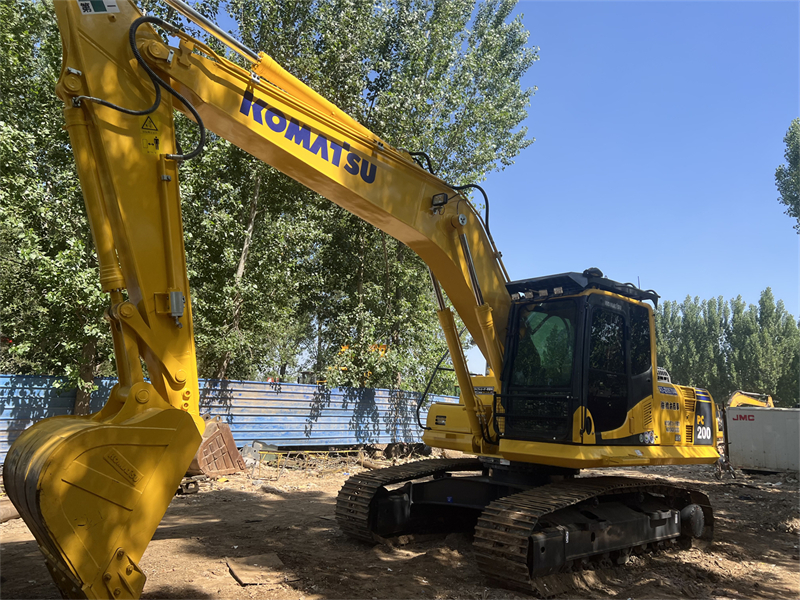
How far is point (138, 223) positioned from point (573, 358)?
13.9 feet

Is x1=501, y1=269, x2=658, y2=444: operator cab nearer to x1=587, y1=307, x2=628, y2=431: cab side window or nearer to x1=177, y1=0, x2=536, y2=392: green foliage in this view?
x1=587, y1=307, x2=628, y2=431: cab side window

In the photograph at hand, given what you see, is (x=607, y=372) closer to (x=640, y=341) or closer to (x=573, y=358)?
(x=573, y=358)

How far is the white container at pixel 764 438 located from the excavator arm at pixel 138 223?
14406mm

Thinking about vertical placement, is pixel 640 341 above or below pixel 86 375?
above

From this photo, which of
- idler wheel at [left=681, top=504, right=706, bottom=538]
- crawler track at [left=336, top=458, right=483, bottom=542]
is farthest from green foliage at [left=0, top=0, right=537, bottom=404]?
idler wheel at [left=681, top=504, right=706, bottom=538]

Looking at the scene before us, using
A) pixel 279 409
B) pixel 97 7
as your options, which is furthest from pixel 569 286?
pixel 279 409

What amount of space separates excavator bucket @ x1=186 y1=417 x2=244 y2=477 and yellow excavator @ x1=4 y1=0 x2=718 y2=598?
5.19 m

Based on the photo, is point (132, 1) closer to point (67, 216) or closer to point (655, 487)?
point (655, 487)

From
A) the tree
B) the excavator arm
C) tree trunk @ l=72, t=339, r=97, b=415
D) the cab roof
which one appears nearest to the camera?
the excavator arm

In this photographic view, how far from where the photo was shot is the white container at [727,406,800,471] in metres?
15.0

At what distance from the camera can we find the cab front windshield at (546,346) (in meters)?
6.11

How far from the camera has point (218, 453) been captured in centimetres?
1148

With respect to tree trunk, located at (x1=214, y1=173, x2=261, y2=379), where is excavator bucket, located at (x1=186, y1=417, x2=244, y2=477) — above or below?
below

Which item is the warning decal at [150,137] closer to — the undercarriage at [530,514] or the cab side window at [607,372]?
the undercarriage at [530,514]
